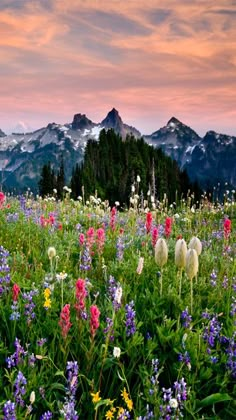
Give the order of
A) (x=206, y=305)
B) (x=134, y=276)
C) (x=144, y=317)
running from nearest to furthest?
(x=144, y=317), (x=206, y=305), (x=134, y=276)

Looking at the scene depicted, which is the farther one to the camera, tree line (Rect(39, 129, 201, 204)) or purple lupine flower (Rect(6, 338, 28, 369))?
tree line (Rect(39, 129, 201, 204))

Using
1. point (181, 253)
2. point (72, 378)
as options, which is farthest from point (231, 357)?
point (72, 378)

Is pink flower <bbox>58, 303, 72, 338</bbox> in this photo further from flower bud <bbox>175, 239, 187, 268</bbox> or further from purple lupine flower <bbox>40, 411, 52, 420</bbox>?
flower bud <bbox>175, 239, 187, 268</bbox>

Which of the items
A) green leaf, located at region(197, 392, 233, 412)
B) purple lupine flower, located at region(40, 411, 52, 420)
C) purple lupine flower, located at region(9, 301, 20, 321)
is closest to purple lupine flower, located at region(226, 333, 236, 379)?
green leaf, located at region(197, 392, 233, 412)

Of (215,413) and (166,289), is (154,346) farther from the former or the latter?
(166,289)

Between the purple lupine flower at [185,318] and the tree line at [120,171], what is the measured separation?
331ft

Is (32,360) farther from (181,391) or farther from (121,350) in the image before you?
(181,391)

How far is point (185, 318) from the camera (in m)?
3.95

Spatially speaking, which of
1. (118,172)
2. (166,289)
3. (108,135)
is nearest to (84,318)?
(166,289)

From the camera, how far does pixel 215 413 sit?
10.3ft

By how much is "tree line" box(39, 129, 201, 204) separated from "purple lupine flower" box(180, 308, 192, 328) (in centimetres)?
10101

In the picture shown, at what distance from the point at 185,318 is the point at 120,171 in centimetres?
12439

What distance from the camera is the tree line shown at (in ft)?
366

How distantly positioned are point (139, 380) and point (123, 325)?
1.55 ft
